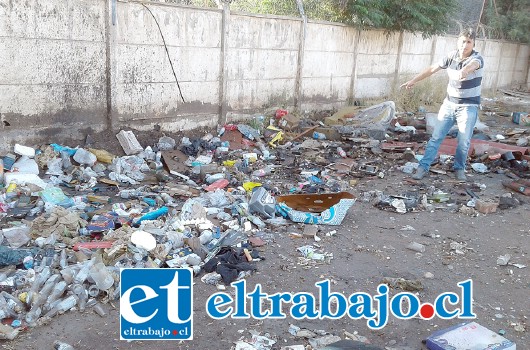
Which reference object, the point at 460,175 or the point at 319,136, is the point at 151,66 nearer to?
the point at 319,136

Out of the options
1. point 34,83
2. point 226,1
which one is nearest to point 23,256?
point 34,83

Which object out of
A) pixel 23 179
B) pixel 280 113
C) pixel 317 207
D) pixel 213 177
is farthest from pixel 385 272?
pixel 280 113

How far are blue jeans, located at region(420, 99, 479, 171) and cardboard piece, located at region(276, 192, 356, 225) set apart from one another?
2117 millimetres

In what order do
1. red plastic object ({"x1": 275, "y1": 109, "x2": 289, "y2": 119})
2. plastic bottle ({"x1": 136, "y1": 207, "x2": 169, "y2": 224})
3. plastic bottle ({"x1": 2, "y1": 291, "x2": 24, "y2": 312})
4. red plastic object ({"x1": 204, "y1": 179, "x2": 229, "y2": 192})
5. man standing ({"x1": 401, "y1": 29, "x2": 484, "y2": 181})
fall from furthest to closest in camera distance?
red plastic object ({"x1": 275, "y1": 109, "x2": 289, "y2": 119})
man standing ({"x1": 401, "y1": 29, "x2": 484, "y2": 181})
red plastic object ({"x1": 204, "y1": 179, "x2": 229, "y2": 192})
plastic bottle ({"x1": 136, "y1": 207, "x2": 169, "y2": 224})
plastic bottle ({"x1": 2, "y1": 291, "x2": 24, "y2": 312})

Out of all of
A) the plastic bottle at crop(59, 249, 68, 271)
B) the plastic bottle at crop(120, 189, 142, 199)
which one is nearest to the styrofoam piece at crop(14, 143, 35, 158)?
the plastic bottle at crop(120, 189, 142, 199)

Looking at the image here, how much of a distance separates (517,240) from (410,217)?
1.06 meters

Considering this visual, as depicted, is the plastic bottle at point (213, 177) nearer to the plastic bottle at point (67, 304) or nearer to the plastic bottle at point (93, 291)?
the plastic bottle at point (93, 291)

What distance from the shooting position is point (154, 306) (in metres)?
3.32

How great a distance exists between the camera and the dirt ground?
3219 mm

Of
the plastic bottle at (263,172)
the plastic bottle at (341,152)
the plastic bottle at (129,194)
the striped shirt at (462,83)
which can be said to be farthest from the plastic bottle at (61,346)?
the plastic bottle at (341,152)

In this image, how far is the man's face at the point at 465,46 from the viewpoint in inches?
241

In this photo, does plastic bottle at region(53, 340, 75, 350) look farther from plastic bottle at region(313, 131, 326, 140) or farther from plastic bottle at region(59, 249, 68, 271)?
plastic bottle at region(313, 131, 326, 140)

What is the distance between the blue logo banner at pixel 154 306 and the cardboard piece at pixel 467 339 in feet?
5.06

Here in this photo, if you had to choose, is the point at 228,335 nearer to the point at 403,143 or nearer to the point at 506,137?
the point at 403,143
